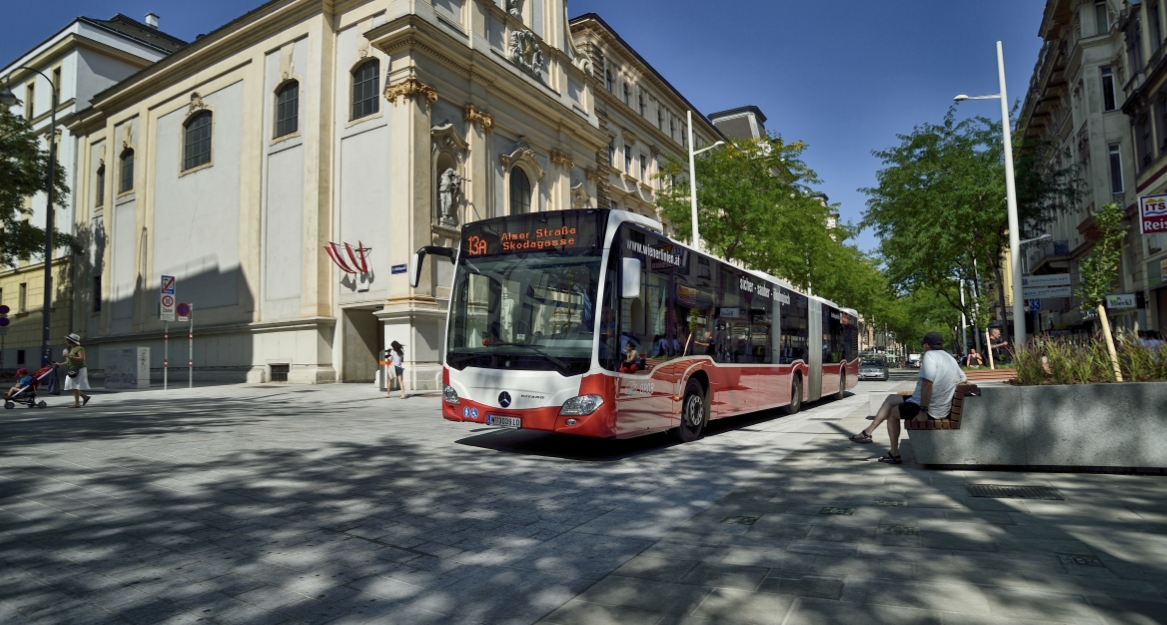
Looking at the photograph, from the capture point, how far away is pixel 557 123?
3161cm

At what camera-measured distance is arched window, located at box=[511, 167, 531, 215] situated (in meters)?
29.5

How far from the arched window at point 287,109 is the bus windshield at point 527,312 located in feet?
69.2

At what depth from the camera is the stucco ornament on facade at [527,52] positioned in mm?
29359

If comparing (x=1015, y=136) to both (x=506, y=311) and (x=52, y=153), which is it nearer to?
(x=506, y=311)

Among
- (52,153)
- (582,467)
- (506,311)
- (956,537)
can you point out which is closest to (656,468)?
(582,467)

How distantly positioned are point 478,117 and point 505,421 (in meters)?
20.1

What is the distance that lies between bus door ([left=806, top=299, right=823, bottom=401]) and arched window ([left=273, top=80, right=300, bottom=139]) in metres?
20.0

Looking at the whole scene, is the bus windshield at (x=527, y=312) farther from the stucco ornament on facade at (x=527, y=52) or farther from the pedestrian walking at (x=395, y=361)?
the stucco ornament on facade at (x=527, y=52)

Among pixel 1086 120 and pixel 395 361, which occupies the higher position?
pixel 1086 120

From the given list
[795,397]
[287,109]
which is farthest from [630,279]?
[287,109]

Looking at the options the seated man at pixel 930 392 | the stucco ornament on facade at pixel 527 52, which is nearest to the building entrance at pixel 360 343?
the stucco ornament on facade at pixel 527 52

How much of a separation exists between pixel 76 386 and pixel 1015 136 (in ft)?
100

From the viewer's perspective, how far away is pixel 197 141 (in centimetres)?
3123

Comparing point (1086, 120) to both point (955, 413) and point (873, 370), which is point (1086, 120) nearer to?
point (873, 370)
